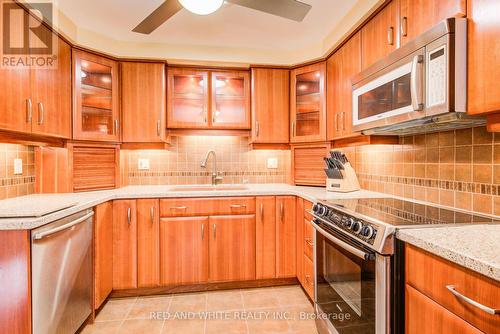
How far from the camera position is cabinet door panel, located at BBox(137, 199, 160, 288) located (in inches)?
86.9

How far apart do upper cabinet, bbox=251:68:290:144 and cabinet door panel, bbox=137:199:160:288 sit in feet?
3.88

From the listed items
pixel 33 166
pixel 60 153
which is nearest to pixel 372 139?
pixel 60 153

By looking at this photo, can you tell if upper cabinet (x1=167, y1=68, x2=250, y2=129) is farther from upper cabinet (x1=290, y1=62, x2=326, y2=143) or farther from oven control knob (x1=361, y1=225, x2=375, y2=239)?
oven control knob (x1=361, y1=225, x2=375, y2=239)

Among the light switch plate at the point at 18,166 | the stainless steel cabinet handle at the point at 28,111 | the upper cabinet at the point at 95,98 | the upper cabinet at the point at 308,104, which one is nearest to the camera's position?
the stainless steel cabinet handle at the point at 28,111

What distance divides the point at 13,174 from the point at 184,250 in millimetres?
1382

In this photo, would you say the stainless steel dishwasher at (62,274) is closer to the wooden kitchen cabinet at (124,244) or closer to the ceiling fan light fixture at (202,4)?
the wooden kitchen cabinet at (124,244)

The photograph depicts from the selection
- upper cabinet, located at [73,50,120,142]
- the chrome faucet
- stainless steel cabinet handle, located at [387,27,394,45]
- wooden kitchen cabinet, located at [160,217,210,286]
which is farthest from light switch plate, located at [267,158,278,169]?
stainless steel cabinet handle, located at [387,27,394,45]

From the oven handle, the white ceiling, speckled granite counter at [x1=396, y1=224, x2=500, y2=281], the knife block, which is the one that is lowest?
the oven handle

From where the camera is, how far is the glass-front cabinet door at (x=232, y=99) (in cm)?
265

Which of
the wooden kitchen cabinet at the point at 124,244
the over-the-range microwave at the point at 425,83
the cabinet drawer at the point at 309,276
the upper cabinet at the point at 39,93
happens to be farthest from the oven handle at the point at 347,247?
the upper cabinet at the point at 39,93

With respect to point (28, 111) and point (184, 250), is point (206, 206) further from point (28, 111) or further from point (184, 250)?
point (28, 111)

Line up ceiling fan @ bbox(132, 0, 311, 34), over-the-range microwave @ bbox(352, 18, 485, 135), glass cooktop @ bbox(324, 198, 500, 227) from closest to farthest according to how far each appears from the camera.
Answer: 1. over-the-range microwave @ bbox(352, 18, 485, 135)
2. glass cooktop @ bbox(324, 198, 500, 227)
3. ceiling fan @ bbox(132, 0, 311, 34)

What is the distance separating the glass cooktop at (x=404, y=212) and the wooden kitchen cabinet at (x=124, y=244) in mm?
1606

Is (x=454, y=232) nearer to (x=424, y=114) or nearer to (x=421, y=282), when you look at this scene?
(x=421, y=282)
